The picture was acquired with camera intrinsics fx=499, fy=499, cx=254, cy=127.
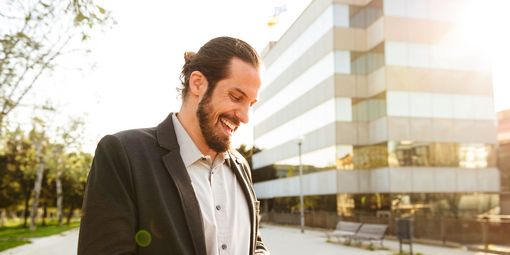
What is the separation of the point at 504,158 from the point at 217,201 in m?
51.1

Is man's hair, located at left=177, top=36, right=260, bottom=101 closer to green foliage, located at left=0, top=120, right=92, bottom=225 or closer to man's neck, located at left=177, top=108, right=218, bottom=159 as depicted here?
man's neck, located at left=177, top=108, right=218, bottom=159

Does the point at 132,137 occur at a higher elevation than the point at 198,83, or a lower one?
lower

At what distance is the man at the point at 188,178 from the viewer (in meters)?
1.80

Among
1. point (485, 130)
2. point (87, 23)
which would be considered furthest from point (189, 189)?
point (485, 130)

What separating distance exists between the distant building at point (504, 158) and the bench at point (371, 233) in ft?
65.5

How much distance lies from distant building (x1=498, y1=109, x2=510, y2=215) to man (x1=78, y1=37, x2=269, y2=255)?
38.1m

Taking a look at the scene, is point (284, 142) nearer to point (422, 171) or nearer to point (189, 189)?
point (422, 171)

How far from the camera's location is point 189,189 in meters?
2.00

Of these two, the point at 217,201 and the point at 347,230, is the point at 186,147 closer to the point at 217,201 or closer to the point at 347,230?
the point at 217,201

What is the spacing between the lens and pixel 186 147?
2217 millimetres

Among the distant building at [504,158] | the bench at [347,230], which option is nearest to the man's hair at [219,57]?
the bench at [347,230]

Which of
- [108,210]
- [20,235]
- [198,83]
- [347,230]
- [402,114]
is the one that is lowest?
[20,235]

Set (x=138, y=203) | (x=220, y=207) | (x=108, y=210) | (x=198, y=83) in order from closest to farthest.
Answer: (x=108, y=210)
(x=138, y=203)
(x=220, y=207)
(x=198, y=83)

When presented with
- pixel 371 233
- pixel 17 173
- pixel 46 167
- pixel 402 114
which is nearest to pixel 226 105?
pixel 371 233
